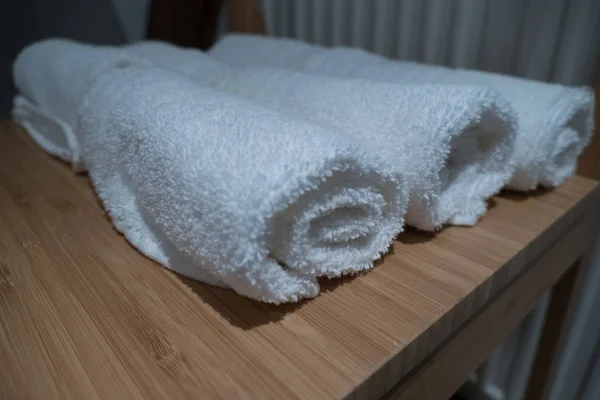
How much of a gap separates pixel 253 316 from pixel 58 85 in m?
0.46

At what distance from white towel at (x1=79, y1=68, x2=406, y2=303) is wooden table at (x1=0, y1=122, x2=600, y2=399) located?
0.07 feet

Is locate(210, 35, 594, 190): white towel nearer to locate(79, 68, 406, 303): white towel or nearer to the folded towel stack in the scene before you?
the folded towel stack

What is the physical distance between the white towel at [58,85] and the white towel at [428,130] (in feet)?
0.77

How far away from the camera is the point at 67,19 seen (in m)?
0.91

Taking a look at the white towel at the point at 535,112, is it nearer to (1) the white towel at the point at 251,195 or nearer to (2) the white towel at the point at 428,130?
(2) the white towel at the point at 428,130

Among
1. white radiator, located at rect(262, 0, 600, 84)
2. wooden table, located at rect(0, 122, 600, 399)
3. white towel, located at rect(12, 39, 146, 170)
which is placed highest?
white radiator, located at rect(262, 0, 600, 84)

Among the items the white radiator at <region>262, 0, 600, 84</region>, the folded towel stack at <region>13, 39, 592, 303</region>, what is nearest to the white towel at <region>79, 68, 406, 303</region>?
the folded towel stack at <region>13, 39, 592, 303</region>

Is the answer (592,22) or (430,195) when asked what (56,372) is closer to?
(430,195)

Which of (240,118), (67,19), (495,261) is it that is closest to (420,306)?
(495,261)

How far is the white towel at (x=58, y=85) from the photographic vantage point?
54cm

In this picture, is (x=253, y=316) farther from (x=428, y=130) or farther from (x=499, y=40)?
(x=499, y=40)

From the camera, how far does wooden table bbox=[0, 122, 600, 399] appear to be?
27 centimetres

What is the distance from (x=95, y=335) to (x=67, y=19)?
0.84 meters

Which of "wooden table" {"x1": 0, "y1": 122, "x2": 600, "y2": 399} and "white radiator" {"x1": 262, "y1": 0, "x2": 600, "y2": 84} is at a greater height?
"white radiator" {"x1": 262, "y1": 0, "x2": 600, "y2": 84}
